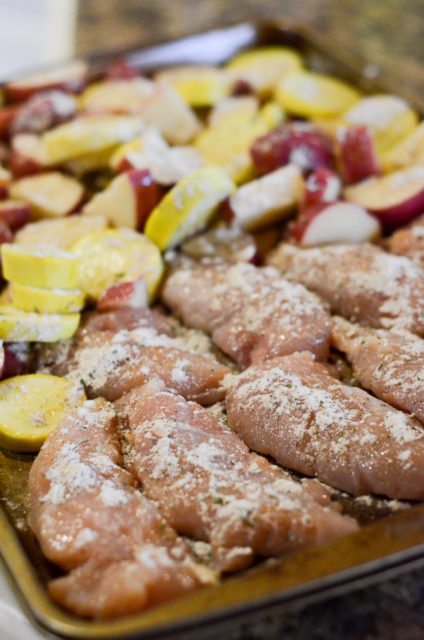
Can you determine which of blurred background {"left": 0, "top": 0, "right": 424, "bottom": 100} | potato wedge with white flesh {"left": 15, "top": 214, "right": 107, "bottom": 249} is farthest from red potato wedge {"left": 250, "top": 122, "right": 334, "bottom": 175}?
blurred background {"left": 0, "top": 0, "right": 424, "bottom": 100}

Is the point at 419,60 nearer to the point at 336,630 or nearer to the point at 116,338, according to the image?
the point at 116,338

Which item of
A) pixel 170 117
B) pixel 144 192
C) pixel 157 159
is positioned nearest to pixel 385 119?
pixel 170 117

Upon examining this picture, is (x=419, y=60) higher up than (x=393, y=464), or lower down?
higher up

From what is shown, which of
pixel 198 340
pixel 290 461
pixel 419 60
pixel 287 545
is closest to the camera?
pixel 287 545

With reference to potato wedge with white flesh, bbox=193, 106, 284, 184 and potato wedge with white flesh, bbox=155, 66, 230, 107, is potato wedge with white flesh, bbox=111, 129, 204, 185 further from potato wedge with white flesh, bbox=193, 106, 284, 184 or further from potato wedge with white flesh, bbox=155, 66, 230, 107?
potato wedge with white flesh, bbox=155, 66, 230, 107

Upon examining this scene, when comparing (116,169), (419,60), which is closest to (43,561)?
(116,169)

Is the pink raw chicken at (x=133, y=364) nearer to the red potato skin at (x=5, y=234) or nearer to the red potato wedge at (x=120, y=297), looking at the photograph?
the red potato wedge at (x=120, y=297)

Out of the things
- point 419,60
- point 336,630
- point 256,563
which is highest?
point 419,60

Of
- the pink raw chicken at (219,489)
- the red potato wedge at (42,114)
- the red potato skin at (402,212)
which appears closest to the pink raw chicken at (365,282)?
the red potato skin at (402,212)
